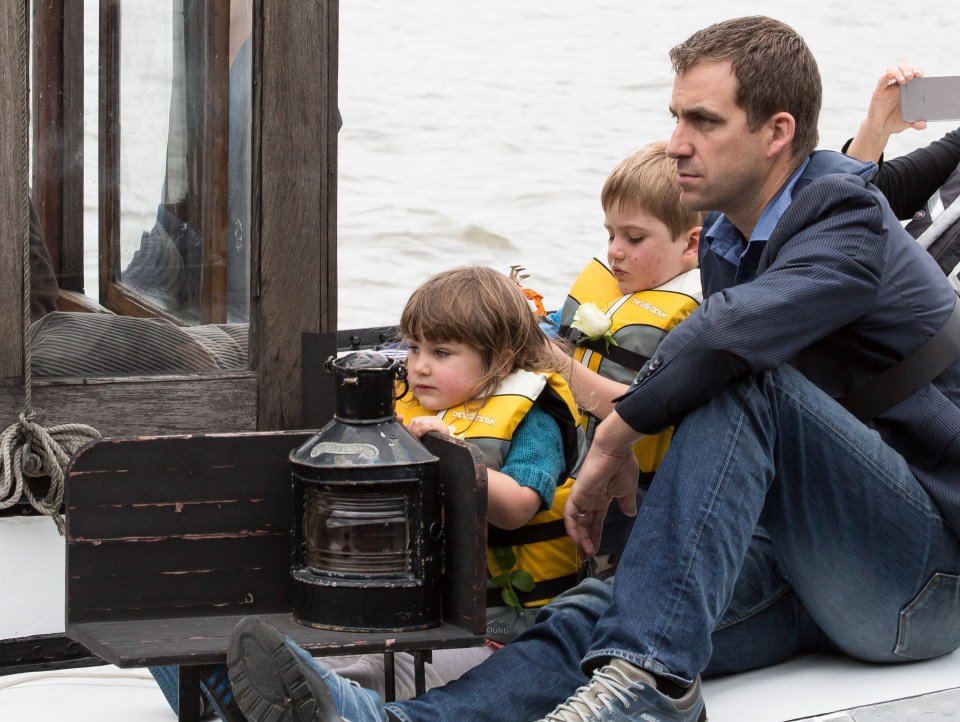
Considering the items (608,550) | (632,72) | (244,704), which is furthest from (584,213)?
(244,704)

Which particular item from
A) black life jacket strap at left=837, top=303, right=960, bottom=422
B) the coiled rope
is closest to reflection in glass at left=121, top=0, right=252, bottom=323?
the coiled rope

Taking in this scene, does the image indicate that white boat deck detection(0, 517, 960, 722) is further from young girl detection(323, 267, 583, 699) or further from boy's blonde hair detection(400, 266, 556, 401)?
boy's blonde hair detection(400, 266, 556, 401)

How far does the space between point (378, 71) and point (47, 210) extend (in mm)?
11759

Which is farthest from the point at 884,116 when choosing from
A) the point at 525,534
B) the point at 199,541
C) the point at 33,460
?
the point at 33,460

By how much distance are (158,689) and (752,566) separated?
1.19 m

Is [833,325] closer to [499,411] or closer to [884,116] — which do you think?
[499,411]

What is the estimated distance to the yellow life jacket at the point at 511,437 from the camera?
99.2 inches

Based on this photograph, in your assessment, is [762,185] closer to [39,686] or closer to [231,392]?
[231,392]

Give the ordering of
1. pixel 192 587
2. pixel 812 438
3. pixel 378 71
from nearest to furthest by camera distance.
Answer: pixel 812 438
pixel 192 587
pixel 378 71

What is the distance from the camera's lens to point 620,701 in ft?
6.59

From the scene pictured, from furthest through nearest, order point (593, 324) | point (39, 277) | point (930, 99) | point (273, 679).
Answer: point (930, 99) < point (593, 324) < point (39, 277) < point (273, 679)

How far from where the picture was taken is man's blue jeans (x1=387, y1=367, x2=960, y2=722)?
2.05 m

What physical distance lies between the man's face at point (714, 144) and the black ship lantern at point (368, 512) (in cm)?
64

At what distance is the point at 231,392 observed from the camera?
2799 millimetres
